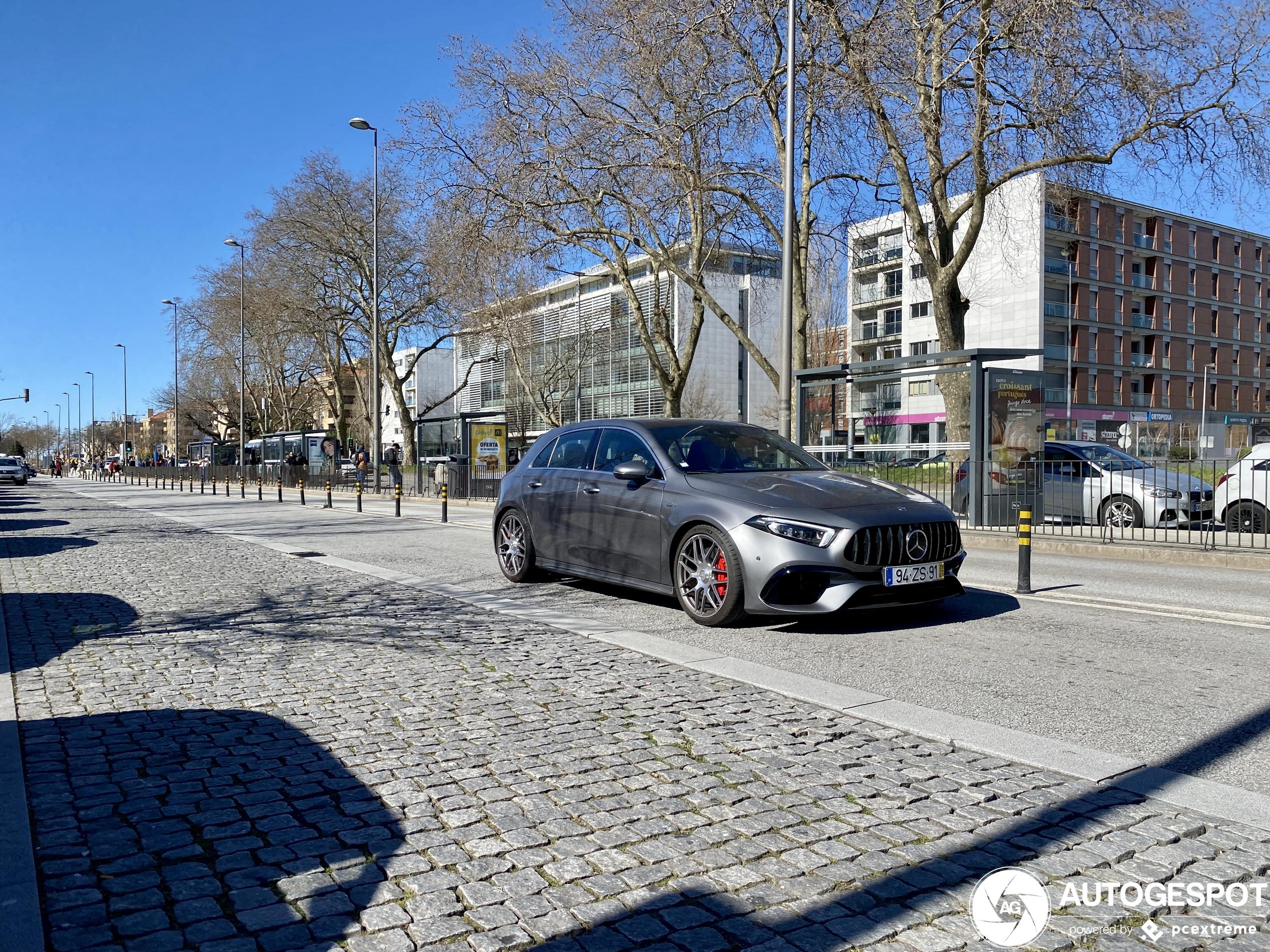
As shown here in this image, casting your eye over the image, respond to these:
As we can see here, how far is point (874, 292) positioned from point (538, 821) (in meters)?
67.6

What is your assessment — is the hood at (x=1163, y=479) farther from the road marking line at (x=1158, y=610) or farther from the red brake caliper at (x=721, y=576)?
the red brake caliper at (x=721, y=576)

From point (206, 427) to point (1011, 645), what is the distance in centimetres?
8918

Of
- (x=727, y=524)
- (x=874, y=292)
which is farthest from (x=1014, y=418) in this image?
(x=874, y=292)

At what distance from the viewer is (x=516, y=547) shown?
9359 mm

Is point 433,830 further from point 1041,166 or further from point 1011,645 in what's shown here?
point 1041,166

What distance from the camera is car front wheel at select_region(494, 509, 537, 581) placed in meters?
9.16

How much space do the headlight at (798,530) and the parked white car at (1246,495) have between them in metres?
9.64

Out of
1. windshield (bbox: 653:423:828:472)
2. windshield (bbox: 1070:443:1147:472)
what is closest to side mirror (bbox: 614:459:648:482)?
windshield (bbox: 653:423:828:472)

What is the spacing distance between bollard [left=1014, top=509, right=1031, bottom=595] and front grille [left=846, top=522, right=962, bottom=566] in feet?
5.50

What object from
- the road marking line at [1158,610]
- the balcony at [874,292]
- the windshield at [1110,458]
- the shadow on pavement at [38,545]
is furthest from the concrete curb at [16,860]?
the balcony at [874,292]

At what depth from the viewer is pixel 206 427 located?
85.9 m

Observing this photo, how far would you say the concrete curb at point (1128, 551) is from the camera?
11.7 metres

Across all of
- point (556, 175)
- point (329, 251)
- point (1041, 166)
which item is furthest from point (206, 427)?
point (1041, 166)

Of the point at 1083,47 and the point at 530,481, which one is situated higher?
the point at 1083,47
